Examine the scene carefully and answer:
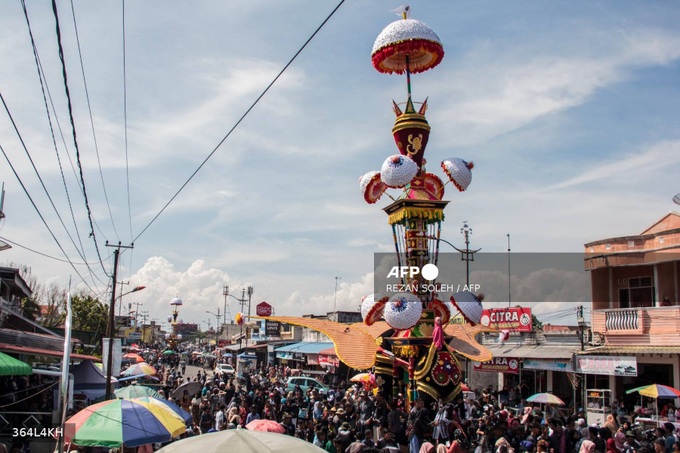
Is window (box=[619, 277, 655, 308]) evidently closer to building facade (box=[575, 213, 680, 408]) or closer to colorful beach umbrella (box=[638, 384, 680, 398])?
building facade (box=[575, 213, 680, 408])

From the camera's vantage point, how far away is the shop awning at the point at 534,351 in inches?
997

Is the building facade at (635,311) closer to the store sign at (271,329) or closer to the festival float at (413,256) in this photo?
the festival float at (413,256)

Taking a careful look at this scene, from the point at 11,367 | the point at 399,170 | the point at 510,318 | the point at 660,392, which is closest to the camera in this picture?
the point at 11,367

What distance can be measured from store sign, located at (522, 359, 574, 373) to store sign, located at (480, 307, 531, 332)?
8.73 ft

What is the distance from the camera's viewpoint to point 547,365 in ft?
84.7

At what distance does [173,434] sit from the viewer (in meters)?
10.1

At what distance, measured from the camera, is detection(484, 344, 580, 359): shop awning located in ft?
83.1

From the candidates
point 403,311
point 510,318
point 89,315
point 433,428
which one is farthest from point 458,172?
point 89,315

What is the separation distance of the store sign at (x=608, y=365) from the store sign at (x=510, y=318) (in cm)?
736

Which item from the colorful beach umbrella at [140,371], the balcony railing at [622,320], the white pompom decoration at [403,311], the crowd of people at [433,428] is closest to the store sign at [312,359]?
the colorful beach umbrella at [140,371]

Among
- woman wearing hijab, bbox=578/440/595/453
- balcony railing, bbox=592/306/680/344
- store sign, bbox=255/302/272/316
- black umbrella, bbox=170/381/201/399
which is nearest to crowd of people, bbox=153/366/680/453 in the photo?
woman wearing hijab, bbox=578/440/595/453

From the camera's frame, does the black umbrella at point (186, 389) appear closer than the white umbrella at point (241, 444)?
No

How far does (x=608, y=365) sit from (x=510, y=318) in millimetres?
9923

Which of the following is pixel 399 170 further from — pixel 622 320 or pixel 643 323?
pixel 622 320
